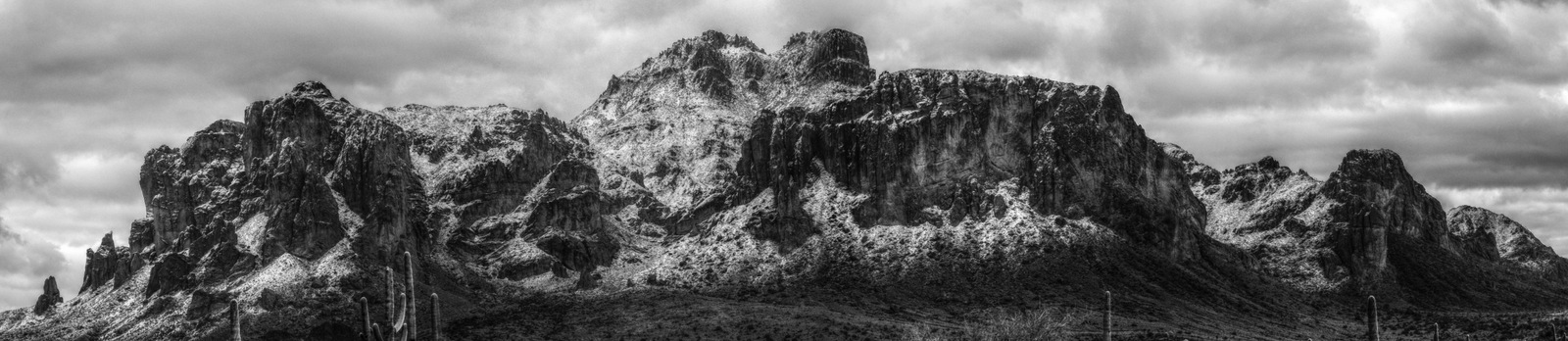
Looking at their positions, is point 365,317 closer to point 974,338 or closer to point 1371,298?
point 1371,298

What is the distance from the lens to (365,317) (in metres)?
57.1

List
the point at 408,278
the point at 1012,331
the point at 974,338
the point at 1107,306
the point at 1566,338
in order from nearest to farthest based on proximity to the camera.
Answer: the point at 408,278 < the point at 1107,306 < the point at 1012,331 < the point at 974,338 < the point at 1566,338

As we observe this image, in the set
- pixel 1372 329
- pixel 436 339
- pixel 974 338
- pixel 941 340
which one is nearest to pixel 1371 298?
pixel 1372 329

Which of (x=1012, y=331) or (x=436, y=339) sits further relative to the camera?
(x=1012, y=331)

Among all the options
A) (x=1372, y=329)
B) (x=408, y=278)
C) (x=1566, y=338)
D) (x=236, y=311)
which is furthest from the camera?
(x=1566, y=338)

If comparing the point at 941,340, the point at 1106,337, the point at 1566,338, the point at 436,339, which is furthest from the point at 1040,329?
the point at 436,339

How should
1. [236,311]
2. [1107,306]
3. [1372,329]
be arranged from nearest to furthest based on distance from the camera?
[236,311] → [1372,329] → [1107,306]

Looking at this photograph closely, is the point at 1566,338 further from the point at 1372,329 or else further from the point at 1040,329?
the point at 1372,329

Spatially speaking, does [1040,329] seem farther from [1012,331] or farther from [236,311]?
[236,311]

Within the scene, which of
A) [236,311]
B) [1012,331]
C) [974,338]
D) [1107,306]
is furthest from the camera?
[974,338]

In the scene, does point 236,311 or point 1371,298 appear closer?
point 236,311

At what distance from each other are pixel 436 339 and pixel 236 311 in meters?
11.7

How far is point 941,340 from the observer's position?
17862 centimetres

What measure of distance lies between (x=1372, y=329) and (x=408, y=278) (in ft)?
119
